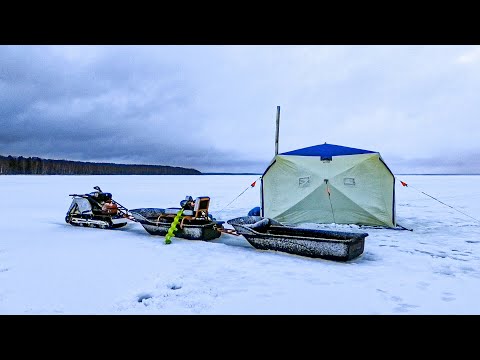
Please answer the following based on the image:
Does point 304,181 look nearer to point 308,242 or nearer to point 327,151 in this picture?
point 327,151

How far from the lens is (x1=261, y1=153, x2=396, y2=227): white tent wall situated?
32.5 feet

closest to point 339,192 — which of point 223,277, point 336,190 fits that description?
point 336,190

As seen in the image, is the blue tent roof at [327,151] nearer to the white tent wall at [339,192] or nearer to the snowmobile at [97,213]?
the white tent wall at [339,192]

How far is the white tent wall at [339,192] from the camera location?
9914mm

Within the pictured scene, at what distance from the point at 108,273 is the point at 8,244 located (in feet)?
Result: 12.5

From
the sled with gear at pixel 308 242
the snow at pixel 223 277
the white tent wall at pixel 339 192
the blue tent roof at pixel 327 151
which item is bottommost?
the snow at pixel 223 277

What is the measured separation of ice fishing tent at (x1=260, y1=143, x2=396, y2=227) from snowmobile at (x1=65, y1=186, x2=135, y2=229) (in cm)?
483

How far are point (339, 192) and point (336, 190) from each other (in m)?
0.12

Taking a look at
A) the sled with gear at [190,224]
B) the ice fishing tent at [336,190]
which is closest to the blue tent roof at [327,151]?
the ice fishing tent at [336,190]

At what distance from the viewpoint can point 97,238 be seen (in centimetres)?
800

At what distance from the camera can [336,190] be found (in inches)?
394

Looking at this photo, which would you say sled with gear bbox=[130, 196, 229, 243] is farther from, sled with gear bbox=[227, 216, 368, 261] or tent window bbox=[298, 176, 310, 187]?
tent window bbox=[298, 176, 310, 187]
